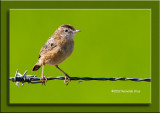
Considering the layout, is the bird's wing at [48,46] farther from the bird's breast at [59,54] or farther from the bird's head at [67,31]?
the bird's head at [67,31]

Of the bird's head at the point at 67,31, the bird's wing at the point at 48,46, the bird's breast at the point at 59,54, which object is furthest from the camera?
the bird's head at the point at 67,31

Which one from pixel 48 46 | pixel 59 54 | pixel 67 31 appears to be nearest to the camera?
pixel 59 54

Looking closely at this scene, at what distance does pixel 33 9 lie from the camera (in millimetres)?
6297

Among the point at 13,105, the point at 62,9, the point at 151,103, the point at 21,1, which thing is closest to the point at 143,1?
the point at 62,9

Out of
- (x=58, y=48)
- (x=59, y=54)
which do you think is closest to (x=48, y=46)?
(x=58, y=48)

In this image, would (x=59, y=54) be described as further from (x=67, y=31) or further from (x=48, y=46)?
(x=67, y=31)

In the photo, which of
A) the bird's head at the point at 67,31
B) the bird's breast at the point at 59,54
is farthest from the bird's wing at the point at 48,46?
the bird's head at the point at 67,31

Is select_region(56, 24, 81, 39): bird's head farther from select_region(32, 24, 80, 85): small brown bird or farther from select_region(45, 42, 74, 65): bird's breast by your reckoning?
select_region(45, 42, 74, 65): bird's breast

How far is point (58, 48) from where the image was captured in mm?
6285

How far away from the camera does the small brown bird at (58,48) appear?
6223 millimetres

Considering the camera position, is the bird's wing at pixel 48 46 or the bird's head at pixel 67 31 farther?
the bird's head at pixel 67 31

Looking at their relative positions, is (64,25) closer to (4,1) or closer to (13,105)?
(4,1)

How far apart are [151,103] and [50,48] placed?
9.01 feet

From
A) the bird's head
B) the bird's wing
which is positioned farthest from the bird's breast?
the bird's head
